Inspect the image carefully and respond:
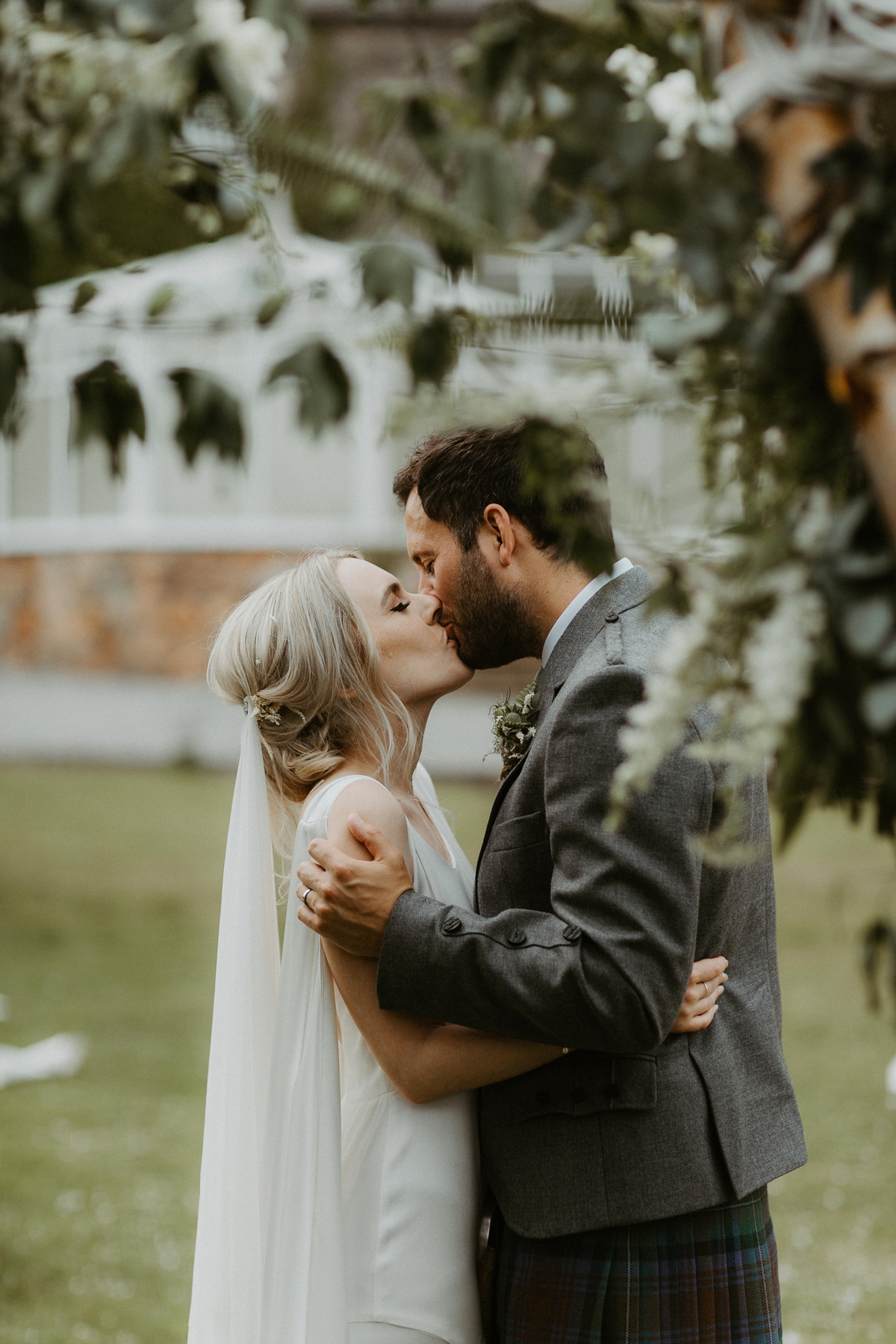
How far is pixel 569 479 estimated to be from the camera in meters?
1.10

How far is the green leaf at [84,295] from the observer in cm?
139

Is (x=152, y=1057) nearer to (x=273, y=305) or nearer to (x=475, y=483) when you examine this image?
(x=475, y=483)

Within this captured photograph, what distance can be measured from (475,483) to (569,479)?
4.78 ft

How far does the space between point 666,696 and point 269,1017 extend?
6.01 feet

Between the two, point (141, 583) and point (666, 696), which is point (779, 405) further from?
point (141, 583)

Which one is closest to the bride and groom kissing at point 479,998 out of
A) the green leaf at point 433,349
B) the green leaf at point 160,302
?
the green leaf at point 160,302

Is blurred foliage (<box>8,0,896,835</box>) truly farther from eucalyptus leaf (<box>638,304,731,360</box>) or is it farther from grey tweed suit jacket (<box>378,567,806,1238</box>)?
grey tweed suit jacket (<box>378,567,806,1238</box>)

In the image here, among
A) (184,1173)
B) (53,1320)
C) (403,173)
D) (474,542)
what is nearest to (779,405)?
(403,173)

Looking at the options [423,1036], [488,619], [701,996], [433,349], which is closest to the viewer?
[433,349]

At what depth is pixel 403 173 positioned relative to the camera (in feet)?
3.67

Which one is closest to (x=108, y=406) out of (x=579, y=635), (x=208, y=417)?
(x=208, y=417)

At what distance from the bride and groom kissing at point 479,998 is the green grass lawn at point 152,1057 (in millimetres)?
411

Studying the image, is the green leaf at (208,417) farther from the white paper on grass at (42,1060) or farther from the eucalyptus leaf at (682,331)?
the white paper on grass at (42,1060)

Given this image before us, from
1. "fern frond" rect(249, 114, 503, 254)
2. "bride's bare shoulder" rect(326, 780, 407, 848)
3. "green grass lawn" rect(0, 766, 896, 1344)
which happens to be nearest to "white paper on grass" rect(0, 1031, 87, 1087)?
"green grass lawn" rect(0, 766, 896, 1344)
